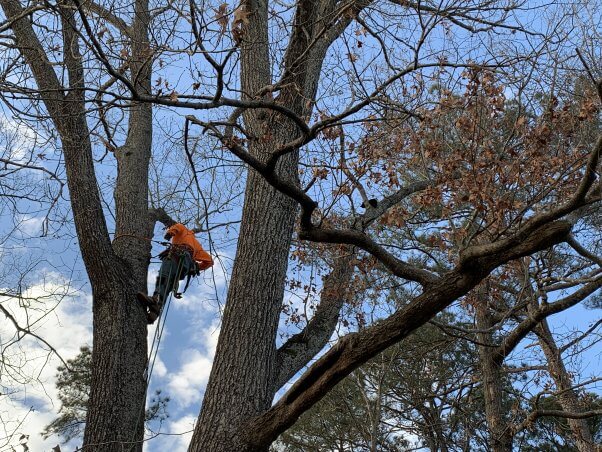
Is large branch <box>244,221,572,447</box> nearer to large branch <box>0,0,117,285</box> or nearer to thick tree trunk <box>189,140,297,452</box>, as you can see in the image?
thick tree trunk <box>189,140,297,452</box>

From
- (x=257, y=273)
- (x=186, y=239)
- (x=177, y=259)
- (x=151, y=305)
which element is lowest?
(x=257, y=273)

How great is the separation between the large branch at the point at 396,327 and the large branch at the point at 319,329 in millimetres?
953

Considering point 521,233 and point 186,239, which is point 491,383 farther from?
point 521,233

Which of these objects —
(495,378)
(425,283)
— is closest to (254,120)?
(425,283)

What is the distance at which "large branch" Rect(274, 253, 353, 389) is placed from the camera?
5039 millimetres

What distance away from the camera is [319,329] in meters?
5.50

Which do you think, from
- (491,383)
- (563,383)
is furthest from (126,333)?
(563,383)

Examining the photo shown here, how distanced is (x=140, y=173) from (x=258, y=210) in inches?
101

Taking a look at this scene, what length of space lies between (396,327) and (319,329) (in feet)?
5.80

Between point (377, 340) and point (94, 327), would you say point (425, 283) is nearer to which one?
point (377, 340)

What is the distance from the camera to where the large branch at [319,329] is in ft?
16.5

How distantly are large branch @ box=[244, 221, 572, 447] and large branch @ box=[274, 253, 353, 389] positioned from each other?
953mm

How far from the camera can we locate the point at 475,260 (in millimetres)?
3707

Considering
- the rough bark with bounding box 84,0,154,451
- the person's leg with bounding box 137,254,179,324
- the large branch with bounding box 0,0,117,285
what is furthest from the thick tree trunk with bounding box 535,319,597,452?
the large branch with bounding box 0,0,117,285
